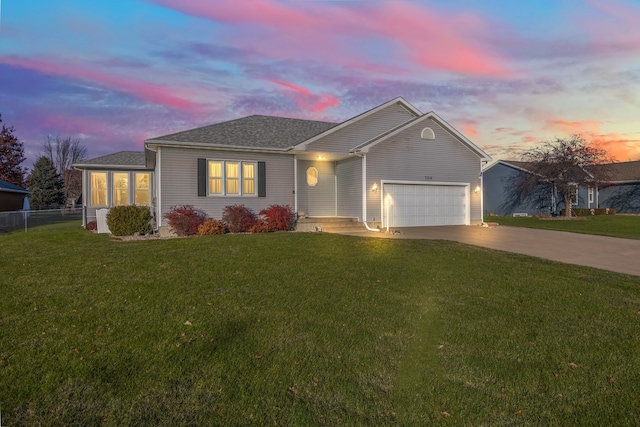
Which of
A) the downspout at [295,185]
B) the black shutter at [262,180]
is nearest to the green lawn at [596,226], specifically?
the downspout at [295,185]

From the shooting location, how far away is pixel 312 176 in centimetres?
1803

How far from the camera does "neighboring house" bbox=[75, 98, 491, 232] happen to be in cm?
1536

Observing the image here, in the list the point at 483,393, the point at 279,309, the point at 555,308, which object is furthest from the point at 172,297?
the point at 555,308

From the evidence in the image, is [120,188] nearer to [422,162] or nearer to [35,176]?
[422,162]

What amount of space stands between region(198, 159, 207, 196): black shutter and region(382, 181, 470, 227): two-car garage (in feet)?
24.3

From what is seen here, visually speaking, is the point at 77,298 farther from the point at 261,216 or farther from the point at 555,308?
the point at 261,216

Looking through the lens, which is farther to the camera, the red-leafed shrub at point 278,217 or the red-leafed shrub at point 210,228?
the red-leafed shrub at point 278,217

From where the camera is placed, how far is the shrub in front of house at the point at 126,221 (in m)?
14.1

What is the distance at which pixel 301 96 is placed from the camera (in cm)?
1970

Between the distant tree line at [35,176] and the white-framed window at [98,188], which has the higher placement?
the distant tree line at [35,176]

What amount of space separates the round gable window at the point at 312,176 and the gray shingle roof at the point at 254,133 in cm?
145

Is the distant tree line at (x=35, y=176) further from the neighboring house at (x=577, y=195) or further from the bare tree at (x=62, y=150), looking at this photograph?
the neighboring house at (x=577, y=195)

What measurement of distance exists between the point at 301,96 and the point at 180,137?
22.6 feet

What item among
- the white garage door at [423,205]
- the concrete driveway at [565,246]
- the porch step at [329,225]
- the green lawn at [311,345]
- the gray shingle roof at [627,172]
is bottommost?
the green lawn at [311,345]
